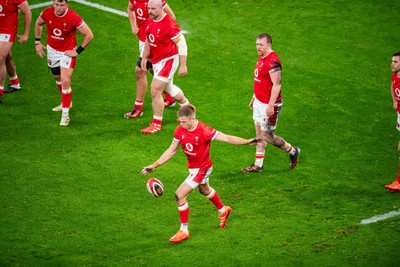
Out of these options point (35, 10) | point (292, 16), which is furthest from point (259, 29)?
point (35, 10)

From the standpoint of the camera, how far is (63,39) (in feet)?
47.1

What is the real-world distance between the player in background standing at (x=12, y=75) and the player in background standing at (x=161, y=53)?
318cm

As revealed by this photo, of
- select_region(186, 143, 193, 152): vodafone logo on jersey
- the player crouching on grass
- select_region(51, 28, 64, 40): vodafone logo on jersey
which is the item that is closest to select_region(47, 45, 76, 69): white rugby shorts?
select_region(51, 28, 64, 40): vodafone logo on jersey

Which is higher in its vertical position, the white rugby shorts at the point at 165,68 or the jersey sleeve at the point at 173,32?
the jersey sleeve at the point at 173,32

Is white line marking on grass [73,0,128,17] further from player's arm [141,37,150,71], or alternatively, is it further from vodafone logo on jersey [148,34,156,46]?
vodafone logo on jersey [148,34,156,46]

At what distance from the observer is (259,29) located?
1855cm

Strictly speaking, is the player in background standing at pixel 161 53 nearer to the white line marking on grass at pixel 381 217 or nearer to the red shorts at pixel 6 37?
the red shorts at pixel 6 37

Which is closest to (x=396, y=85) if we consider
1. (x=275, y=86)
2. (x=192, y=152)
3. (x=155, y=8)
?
(x=275, y=86)

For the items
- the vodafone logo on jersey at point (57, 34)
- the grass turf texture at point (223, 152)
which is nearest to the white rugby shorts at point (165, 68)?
the grass turf texture at point (223, 152)

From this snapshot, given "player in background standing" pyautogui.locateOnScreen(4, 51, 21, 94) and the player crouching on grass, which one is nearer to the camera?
the player crouching on grass

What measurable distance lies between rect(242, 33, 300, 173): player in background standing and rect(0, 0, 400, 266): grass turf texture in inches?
12.8

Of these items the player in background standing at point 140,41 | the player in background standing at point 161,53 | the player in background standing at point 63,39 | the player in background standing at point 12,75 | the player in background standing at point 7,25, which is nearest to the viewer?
the player in background standing at point 161,53

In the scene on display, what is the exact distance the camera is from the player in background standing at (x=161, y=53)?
539 inches

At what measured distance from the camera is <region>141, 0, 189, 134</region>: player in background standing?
13.7 m
